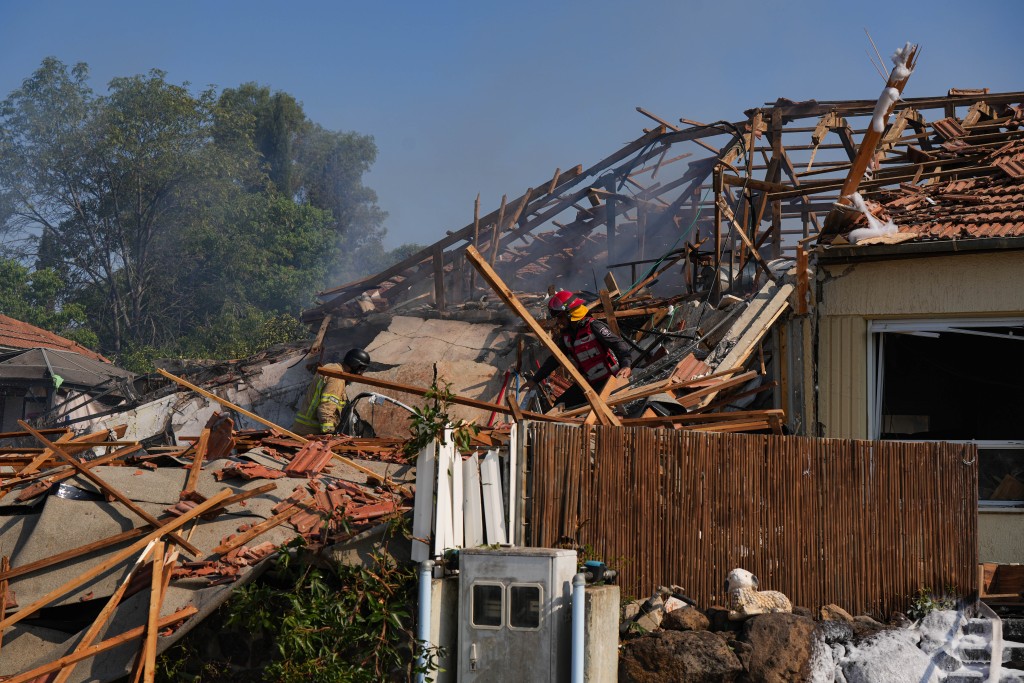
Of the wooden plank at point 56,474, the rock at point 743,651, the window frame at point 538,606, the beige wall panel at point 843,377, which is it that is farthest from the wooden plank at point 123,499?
the beige wall panel at point 843,377

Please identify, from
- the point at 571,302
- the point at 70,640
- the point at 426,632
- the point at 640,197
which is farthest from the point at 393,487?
the point at 640,197

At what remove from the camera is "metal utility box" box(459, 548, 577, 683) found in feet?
19.7

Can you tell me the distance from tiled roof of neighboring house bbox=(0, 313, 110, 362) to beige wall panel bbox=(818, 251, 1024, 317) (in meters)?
21.2

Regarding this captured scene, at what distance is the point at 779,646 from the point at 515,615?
5.32 feet

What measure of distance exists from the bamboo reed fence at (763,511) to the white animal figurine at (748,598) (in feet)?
0.40

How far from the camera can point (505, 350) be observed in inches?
521

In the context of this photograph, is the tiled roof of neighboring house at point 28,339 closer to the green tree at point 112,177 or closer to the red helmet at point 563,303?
the green tree at point 112,177

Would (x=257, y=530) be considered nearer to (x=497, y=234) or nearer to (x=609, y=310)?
(x=609, y=310)

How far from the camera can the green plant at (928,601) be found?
22.9ft

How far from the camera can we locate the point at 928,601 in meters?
7.00

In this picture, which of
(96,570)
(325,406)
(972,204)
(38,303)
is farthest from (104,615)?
(38,303)

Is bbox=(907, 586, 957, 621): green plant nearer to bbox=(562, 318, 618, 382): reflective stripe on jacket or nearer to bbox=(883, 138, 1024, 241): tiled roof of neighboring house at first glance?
bbox=(883, 138, 1024, 241): tiled roof of neighboring house

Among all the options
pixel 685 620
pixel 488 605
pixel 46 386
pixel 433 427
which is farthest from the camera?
pixel 46 386

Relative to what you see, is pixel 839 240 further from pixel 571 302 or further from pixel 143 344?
pixel 143 344
